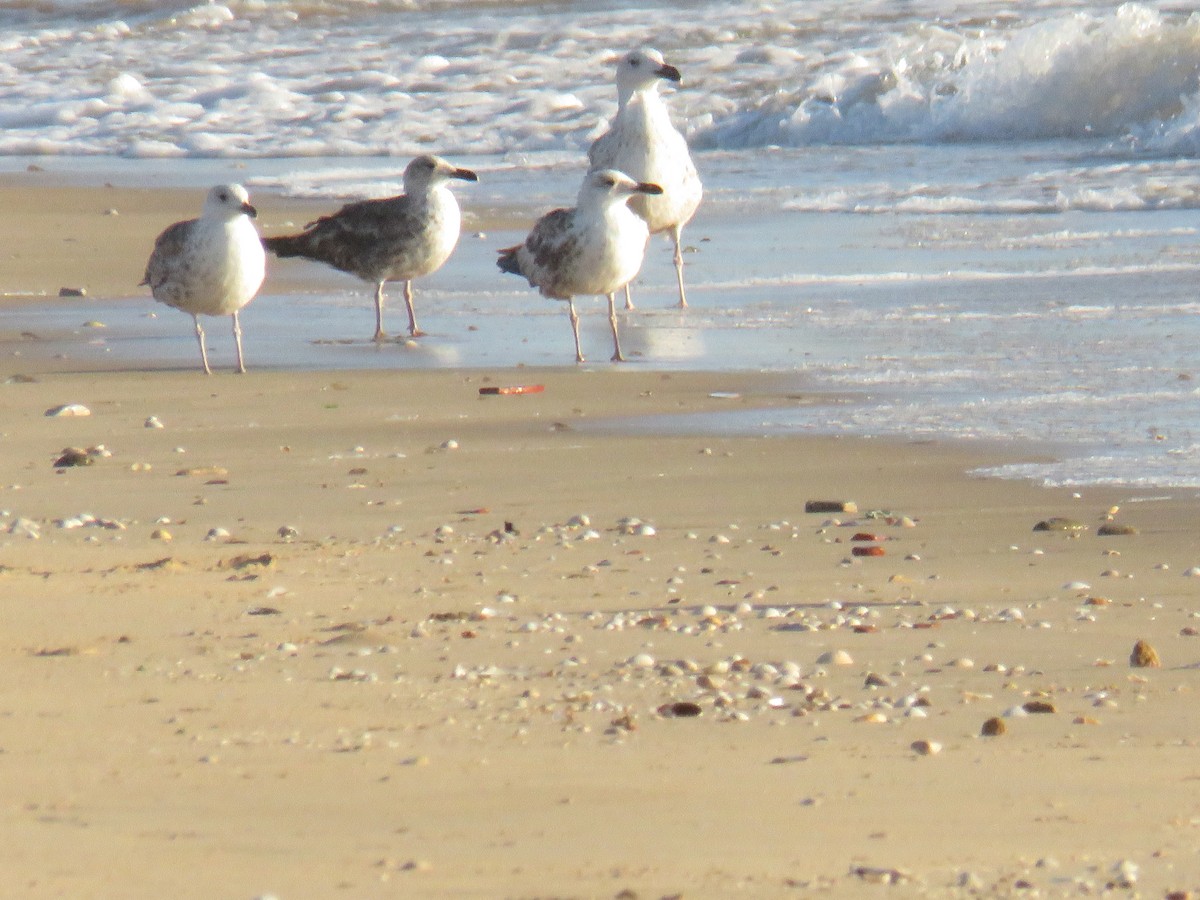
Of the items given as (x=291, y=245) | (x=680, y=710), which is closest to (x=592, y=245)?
(x=291, y=245)

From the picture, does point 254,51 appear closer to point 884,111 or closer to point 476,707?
point 884,111

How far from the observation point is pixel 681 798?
124 inches

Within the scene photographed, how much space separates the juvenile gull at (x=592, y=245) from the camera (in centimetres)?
910

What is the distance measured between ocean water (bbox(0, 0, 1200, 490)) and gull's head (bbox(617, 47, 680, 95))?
104cm

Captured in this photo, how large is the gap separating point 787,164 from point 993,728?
14204 mm

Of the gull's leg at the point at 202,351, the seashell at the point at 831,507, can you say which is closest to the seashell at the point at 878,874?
the seashell at the point at 831,507

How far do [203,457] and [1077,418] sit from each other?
2787 mm

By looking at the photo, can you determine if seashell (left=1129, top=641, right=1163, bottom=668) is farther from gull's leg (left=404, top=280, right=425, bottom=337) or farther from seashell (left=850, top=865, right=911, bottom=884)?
gull's leg (left=404, top=280, right=425, bottom=337)

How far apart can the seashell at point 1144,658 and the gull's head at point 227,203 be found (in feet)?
18.5

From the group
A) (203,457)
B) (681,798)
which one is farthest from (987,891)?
(203,457)

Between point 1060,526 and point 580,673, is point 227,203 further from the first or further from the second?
point 580,673

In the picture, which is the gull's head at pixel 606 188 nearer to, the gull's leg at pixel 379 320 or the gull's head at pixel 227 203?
the gull's leg at pixel 379 320

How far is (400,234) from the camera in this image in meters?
10.1

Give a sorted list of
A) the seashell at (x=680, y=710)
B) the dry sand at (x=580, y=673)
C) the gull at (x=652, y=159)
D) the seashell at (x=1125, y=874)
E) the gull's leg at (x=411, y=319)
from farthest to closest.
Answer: the gull at (x=652, y=159) < the gull's leg at (x=411, y=319) < the seashell at (x=680, y=710) < the dry sand at (x=580, y=673) < the seashell at (x=1125, y=874)
